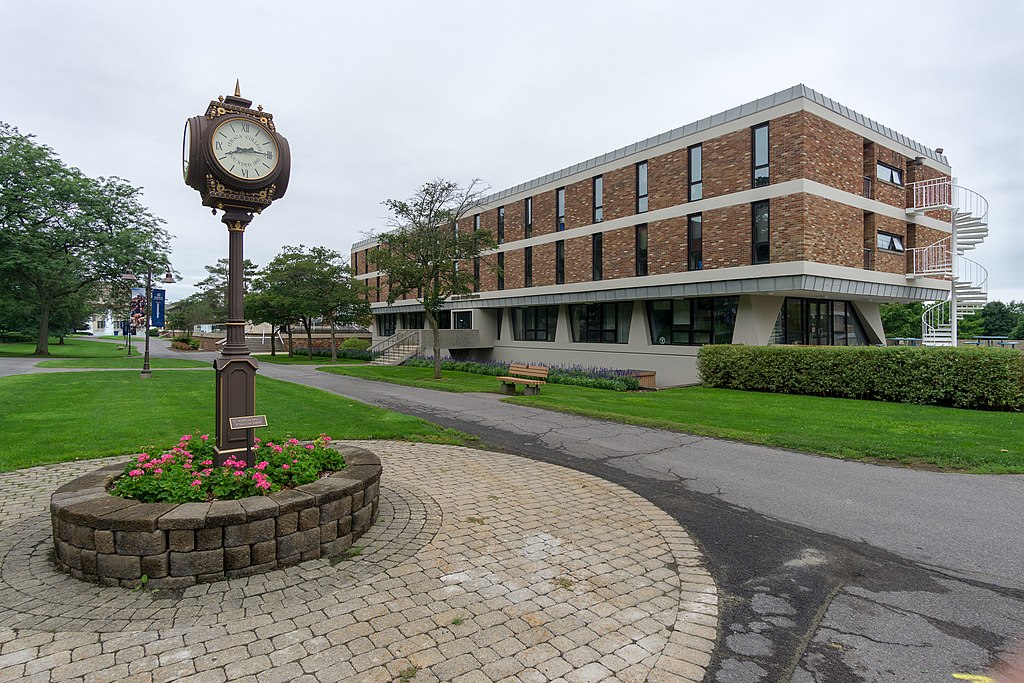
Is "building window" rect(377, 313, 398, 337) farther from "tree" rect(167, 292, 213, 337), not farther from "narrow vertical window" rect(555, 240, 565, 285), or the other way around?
"tree" rect(167, 292, 213, 337)

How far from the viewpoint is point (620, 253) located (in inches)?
945

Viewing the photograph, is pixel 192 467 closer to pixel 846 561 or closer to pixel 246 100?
pixel 246 100

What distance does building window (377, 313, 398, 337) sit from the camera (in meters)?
43.8

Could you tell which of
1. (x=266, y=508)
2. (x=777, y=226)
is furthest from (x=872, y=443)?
(x=777, y=226)

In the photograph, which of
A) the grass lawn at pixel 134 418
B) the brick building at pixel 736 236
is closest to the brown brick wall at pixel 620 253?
the brick building at pixel 736 236

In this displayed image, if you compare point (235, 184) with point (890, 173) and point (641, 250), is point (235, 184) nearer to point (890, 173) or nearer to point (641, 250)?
point (641, 250)

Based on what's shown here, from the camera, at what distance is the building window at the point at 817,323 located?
20.5m

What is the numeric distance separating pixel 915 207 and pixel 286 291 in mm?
33608

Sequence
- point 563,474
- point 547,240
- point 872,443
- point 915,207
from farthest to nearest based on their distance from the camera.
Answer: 1. point 547,240
2. point 915,207
3. point 872,443
4. point 563,474

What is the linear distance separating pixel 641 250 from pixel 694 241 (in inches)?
108

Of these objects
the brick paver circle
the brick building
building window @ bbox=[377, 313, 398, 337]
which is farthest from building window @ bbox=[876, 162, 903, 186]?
building window @ bbox=[377, 313, 398, 337]

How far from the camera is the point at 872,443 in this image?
8.60 metres

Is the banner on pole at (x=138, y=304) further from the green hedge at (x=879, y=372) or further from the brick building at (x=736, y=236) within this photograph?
the green hedge at (x=879, y=372)

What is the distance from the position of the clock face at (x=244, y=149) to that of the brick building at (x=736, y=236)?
55.5ft
